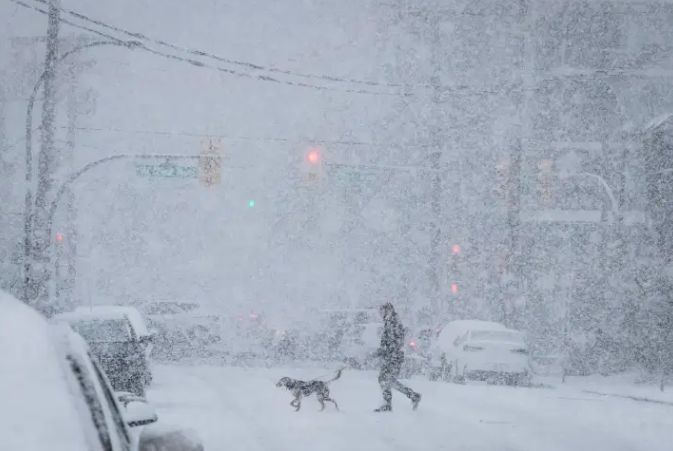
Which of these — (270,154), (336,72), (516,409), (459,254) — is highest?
(336,72)

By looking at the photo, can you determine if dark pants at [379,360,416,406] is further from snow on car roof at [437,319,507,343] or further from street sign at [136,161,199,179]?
street sign at [136,161,199,179]

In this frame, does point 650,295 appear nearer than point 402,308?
Yes

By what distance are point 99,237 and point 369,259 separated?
1621cm

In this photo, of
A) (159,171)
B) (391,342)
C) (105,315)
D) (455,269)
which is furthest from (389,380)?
(455,269)

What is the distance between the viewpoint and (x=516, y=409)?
16.4 m

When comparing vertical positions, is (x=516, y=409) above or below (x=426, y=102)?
below

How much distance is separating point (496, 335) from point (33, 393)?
21.2 metres

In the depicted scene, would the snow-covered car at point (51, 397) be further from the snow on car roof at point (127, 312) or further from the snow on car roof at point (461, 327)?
the snow on car roof at point (461, 327)

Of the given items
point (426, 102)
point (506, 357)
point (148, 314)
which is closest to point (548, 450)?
point (506, 357)

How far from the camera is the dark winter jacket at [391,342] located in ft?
50.8

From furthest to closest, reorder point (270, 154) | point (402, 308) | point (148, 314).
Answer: point (270, 154), point (402, 308), point (148, 314)

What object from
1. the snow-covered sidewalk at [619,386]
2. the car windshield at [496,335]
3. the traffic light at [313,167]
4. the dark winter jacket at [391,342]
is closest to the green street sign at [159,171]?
the traffic light at [313,167]

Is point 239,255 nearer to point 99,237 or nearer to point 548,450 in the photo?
point 99,237

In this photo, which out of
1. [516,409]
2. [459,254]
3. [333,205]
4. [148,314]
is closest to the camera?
[516,409]
